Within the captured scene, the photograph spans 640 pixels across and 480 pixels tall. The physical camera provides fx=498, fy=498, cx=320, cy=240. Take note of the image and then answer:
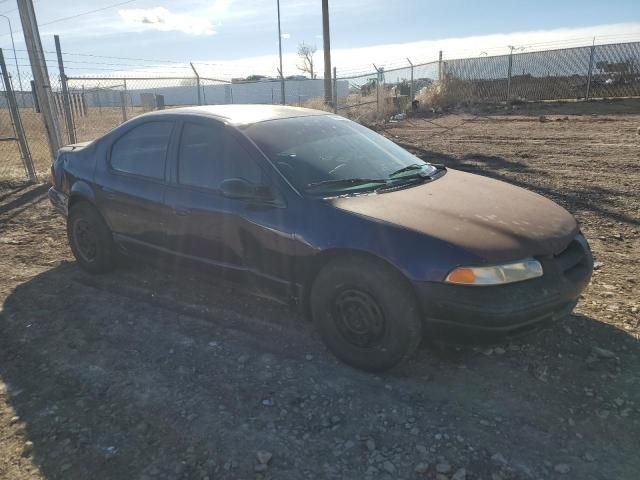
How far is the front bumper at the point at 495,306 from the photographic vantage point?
2.63 metres

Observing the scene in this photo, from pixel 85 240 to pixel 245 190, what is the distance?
226cm

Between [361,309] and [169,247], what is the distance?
5.76 ft

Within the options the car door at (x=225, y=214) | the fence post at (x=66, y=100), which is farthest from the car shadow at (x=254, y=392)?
the fence post at (x=66, y=100)

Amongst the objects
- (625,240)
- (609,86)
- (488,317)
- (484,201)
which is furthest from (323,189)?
(609,86)

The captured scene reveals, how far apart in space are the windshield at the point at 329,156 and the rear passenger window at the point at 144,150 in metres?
0.86

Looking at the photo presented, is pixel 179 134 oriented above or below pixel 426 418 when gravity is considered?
above

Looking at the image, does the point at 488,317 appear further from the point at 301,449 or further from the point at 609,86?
the point at 609,86

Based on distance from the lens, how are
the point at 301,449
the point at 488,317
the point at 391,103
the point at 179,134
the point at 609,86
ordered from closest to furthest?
1. the point at 301,449
2. the point at 488,317
3. the point at 179,134
4. the point at 609,86
5. the point at 391,103

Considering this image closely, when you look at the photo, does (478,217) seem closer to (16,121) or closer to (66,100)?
(16,121)

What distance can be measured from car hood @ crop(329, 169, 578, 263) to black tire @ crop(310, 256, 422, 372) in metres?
0.33

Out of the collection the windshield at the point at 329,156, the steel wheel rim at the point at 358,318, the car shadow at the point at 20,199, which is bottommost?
the car shadow at the point at 20,199

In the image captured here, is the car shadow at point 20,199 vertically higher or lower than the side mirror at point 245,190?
lower

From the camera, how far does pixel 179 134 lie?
3.88 m

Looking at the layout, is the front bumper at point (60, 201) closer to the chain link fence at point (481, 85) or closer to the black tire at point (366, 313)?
the black tire at point (366, 313)
